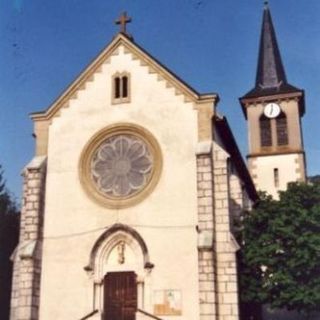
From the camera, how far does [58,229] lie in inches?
894

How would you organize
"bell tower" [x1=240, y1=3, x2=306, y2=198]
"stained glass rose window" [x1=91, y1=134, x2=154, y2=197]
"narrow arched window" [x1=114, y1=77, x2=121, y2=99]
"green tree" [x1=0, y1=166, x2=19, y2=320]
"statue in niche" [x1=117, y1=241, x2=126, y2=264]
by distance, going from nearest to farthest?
"statue in niche" [x1=117, y1=241, x2=126, y2=264], "stained glass rose window" [x1=91, y1=134, x2=154, y2=197], "narrow arched window" [x1=114, y1=77, x2=121, y2=99], "green tree" [x1=0, y1=166, x2=19, y2=320], "bell tower" [x1=240, y1=3, x2=306, y2=198]

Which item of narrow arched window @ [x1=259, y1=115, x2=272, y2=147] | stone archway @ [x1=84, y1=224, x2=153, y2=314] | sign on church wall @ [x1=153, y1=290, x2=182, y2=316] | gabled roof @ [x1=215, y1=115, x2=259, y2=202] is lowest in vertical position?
sign on church wall @ [x1=153, y1=290, x2=182, y2=316]

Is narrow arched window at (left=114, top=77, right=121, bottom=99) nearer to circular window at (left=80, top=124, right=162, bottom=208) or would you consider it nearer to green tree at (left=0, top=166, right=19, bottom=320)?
circular window at (left=80, top=124, right=162, bottom=208)

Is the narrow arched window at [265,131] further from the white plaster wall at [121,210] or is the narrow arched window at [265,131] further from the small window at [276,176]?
the white plaster wall at [121,210]

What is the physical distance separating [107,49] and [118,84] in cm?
180

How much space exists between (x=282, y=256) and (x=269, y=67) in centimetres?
2305

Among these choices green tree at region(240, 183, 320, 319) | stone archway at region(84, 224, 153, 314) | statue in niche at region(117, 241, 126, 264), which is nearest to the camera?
stone archway at region(84, 224, 153, 314)

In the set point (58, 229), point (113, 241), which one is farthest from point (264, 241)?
point (58, 229)

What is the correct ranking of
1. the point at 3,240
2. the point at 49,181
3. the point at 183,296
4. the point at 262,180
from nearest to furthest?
the point at 183,296 → the point at 49,181 → the point at 3,240 → the point at 262,180

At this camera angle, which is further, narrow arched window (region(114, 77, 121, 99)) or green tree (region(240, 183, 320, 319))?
narrow arched window (region(114, 77, 121, 99))

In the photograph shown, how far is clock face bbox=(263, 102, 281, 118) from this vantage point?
38156 millimetres

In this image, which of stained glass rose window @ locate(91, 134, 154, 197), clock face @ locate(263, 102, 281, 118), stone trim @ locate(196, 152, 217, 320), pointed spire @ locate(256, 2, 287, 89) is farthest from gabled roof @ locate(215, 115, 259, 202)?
pointed spire @ locate(256, 2, 287, 89)

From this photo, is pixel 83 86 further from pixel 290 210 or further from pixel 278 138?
pixel 278 138

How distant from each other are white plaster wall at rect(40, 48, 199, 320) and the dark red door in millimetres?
714
